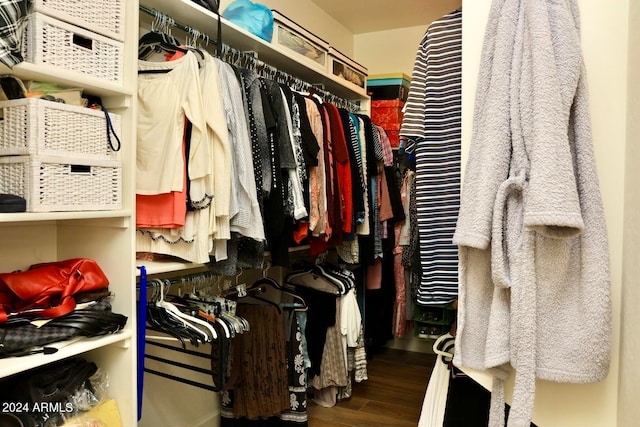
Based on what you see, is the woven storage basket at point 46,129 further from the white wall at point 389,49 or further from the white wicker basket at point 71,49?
the white wall at point 389,49

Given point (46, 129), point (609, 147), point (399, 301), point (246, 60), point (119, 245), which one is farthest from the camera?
point (399, 301)

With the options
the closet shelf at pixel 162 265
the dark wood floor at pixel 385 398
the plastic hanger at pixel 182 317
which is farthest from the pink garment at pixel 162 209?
the dark wood floor at pixel 385 398

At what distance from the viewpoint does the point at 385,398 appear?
3055 mm

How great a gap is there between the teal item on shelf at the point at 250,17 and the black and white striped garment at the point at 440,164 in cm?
113

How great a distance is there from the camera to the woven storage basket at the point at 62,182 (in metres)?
1.29

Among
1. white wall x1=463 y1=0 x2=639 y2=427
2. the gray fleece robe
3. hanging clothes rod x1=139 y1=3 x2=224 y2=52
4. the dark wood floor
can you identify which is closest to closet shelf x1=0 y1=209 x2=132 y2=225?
hanging clothes rod x1=139 y1=3 x2=224 y2=52

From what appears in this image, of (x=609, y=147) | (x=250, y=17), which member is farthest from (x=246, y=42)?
(x=609, y=147)

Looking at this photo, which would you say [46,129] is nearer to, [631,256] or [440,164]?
[440,164]

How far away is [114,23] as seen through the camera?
4.94 feet

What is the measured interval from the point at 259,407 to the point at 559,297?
1.70 meters

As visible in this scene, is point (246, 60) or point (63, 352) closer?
point (63, 352)

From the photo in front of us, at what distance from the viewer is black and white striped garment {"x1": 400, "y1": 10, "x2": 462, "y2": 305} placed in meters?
1.31

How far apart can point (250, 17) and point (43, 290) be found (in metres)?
1.49

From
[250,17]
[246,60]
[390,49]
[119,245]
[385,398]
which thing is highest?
[390,49]
